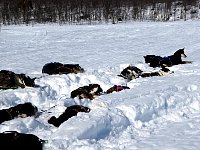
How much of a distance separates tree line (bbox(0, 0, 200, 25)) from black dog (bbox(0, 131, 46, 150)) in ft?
242

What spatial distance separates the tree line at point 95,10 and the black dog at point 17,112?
71593 millimetres

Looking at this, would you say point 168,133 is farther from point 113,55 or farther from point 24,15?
point 24,15

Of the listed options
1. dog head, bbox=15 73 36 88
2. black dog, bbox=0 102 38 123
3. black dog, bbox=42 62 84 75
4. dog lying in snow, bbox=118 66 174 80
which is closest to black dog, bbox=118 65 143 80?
dog lying in snow, bbox=118 66 174 80

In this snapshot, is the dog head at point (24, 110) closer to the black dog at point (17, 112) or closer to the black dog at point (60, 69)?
the black dog at point (17, 112)

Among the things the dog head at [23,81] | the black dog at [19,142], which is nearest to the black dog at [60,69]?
the dog head at [23,81]

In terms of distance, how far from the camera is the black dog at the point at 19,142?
19.6ft

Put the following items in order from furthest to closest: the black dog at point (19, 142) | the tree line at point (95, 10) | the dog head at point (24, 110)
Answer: the tree line at point (95, 10) → the dog head at point (24, 110) → the black dog at point (19, 142)

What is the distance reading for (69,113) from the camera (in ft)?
26.5

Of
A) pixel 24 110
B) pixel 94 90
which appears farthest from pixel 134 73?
pixel 24 110

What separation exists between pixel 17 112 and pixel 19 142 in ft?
7.54

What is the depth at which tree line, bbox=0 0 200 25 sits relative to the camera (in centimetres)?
8269

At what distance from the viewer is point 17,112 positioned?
8.30 m

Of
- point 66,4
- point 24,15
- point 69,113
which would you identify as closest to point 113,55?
point 69,113

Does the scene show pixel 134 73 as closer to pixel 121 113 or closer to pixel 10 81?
pixel 10 81
